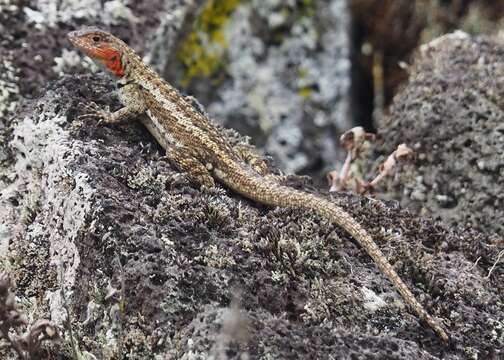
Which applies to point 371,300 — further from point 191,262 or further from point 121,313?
point 121,313

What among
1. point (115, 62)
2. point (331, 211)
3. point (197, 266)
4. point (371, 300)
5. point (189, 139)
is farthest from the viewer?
point (115, 62)

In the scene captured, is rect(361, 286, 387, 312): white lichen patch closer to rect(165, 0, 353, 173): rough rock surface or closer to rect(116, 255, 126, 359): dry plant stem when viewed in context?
rect(116, 255, 126, 359): dry plant stem

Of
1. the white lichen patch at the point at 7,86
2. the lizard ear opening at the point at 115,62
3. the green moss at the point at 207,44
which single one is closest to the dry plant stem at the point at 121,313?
the lizard ear opening at the point at 115,62

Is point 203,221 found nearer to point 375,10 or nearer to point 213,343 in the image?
point 213,343

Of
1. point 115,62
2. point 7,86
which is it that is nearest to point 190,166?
point 115,62

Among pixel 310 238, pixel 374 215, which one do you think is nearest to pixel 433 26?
pixel 374 215

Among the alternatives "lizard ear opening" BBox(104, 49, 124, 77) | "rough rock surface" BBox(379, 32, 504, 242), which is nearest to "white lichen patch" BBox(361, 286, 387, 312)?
"rough rock surface" BBox(379, 32, 504, 242)

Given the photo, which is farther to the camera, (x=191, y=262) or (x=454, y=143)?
(x=454, y=143)
